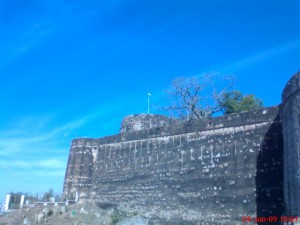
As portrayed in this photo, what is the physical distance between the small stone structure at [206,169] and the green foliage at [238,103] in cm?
663

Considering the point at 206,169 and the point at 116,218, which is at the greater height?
the point at 206,169

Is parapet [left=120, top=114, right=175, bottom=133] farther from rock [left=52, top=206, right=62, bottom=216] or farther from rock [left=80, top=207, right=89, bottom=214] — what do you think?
rock [left=52, top=206, right=62, bottom=216]

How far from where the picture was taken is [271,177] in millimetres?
10922

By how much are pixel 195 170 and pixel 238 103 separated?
8231 millimetres

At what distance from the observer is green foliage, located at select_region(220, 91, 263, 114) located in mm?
19672

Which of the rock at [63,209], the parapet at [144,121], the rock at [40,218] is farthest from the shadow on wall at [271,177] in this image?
the rock at [40,218]

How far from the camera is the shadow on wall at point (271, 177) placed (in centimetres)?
1059

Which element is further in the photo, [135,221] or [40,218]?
[40,218]

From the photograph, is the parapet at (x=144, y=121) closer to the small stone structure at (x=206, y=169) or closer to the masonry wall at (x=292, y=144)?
the small stone structure at (x=206, y=169)

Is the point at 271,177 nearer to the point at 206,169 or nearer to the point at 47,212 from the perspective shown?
the point at 206,169

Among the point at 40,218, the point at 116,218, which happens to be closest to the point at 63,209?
the point at 40,218
